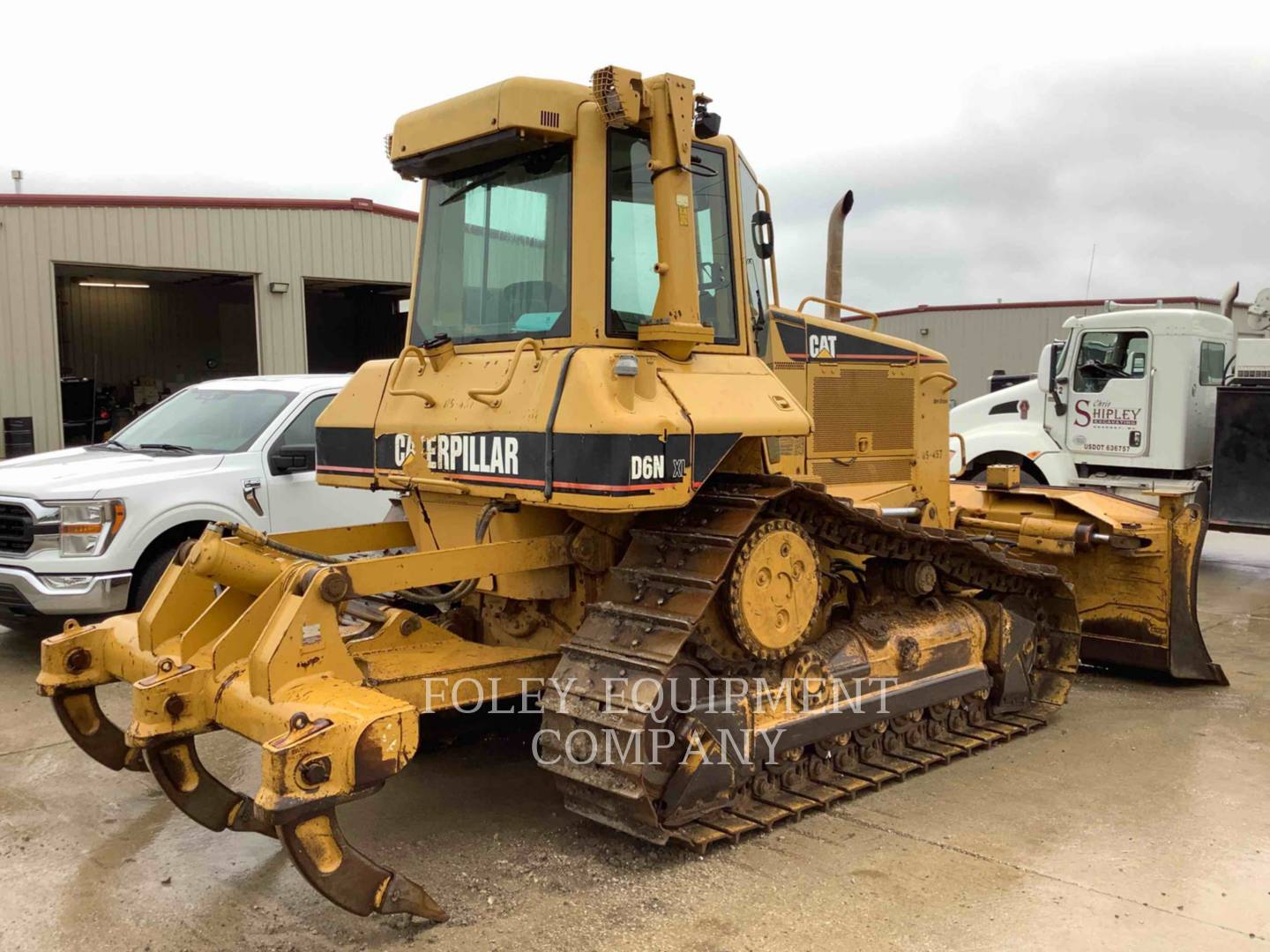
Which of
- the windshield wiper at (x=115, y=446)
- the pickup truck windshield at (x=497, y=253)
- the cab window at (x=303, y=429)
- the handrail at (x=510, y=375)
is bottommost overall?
the windshield wiper at (x=115, y=446)

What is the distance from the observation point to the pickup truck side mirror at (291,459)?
7.71 m

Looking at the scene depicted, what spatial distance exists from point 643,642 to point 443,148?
7.50ft

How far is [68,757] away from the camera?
557cm

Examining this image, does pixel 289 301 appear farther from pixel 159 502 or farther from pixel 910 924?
pixel 910 924

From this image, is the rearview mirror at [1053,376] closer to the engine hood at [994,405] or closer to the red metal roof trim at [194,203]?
the engine hood at [994,405]

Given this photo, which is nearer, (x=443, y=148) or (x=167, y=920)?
(x=167, y=920)

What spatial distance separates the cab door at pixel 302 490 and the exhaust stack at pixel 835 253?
3.37 m

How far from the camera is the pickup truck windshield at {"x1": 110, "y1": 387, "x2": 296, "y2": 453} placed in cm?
789

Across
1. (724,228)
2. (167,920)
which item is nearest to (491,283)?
(724,228)

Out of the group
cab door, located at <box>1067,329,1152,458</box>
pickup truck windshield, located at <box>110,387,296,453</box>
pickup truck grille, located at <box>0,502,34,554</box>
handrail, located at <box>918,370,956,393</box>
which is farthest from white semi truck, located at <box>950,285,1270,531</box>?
pickup truck grille, located at <box>0,502,34,554</box>

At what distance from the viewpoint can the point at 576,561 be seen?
4.67 metres

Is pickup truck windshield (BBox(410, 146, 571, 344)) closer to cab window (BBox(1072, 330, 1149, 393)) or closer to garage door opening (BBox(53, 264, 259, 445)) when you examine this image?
cab window (BBox(1072, 330, 1149, 393))

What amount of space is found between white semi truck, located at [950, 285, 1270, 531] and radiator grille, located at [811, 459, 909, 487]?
16.6ft

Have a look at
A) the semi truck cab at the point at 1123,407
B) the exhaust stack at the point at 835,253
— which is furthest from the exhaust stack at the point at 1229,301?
the exhaust stack at the point at 835,253
